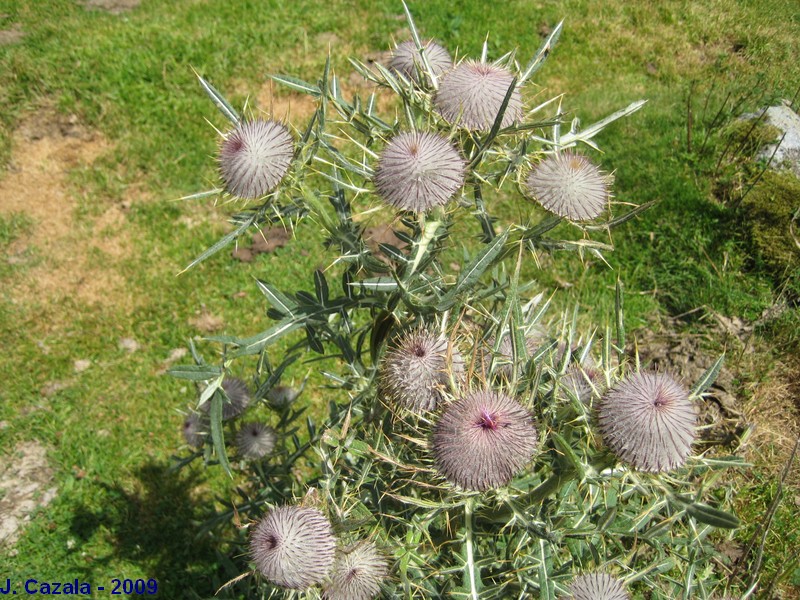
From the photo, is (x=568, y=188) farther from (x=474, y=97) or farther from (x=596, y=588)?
(x=596, y=588)

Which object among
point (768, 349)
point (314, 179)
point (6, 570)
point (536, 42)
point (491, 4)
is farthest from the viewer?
point (491, 4)

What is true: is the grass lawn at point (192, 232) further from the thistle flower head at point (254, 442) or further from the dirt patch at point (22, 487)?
the thistle flower head at point (254, 442)

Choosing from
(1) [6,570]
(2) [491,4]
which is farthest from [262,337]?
(2) [491,4]

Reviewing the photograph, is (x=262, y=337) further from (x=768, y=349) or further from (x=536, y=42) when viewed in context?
(x=536, y=42)

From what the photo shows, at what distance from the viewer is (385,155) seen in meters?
2.14

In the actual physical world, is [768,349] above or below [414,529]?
below

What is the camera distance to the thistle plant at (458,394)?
6.29 ft

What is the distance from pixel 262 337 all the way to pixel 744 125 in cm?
454

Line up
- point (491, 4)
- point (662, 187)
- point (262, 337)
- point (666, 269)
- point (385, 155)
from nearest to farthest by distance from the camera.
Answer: point (385, 155) < point (262, 337) < point (666, 269) < point (662, 187) < point (491, 4)

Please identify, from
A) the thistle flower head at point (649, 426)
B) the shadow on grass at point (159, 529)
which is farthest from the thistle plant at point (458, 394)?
the shadow on grass at point (159, 529)

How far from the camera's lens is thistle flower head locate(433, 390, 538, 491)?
1.85 m

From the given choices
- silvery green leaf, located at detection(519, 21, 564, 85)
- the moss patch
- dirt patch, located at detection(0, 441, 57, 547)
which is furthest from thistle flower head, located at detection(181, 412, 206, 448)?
the moss patch

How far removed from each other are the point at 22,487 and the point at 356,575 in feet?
10.1

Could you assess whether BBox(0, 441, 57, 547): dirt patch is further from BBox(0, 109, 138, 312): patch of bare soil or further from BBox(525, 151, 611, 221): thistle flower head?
BBox(525, 151, 611, 221): thistle flower head
